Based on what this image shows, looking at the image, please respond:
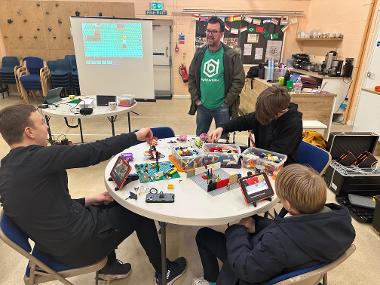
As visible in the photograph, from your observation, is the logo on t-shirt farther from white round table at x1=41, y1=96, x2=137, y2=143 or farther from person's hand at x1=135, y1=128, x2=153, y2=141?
person's hand at x1=135, y1=128, x2=153, y2=141

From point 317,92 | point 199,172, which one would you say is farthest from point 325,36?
point 199,172

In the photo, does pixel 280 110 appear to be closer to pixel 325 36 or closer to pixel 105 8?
pixel 325 36

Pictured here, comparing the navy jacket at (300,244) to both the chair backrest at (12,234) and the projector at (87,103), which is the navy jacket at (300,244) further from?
the projector at (87,103)

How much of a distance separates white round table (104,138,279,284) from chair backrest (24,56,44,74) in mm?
6047

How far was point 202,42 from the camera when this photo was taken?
258 inches

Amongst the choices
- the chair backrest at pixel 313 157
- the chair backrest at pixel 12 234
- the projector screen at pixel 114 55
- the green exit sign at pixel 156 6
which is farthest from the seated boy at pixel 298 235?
the green exit sign at pixel 156 6

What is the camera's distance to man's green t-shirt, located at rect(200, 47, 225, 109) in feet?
9.30

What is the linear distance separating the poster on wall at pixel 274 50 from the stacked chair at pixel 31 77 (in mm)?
5288

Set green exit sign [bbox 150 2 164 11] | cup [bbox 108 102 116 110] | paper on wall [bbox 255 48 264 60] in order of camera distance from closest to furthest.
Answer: cup [bbox 108 102 116 110], green exit sign [bbox 150 2 164 11], paper on wall [bbox 255 48 264 60]

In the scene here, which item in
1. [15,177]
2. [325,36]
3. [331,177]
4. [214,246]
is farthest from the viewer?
[325,36]

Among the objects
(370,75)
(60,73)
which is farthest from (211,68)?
(60,73)

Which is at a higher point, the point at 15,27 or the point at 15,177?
the point at 15,27

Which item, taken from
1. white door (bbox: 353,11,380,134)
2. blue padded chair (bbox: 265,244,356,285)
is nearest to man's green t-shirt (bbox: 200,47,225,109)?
blue padded chair (bbox: 265,244,356,285)

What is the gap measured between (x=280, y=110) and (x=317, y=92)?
243 cm
